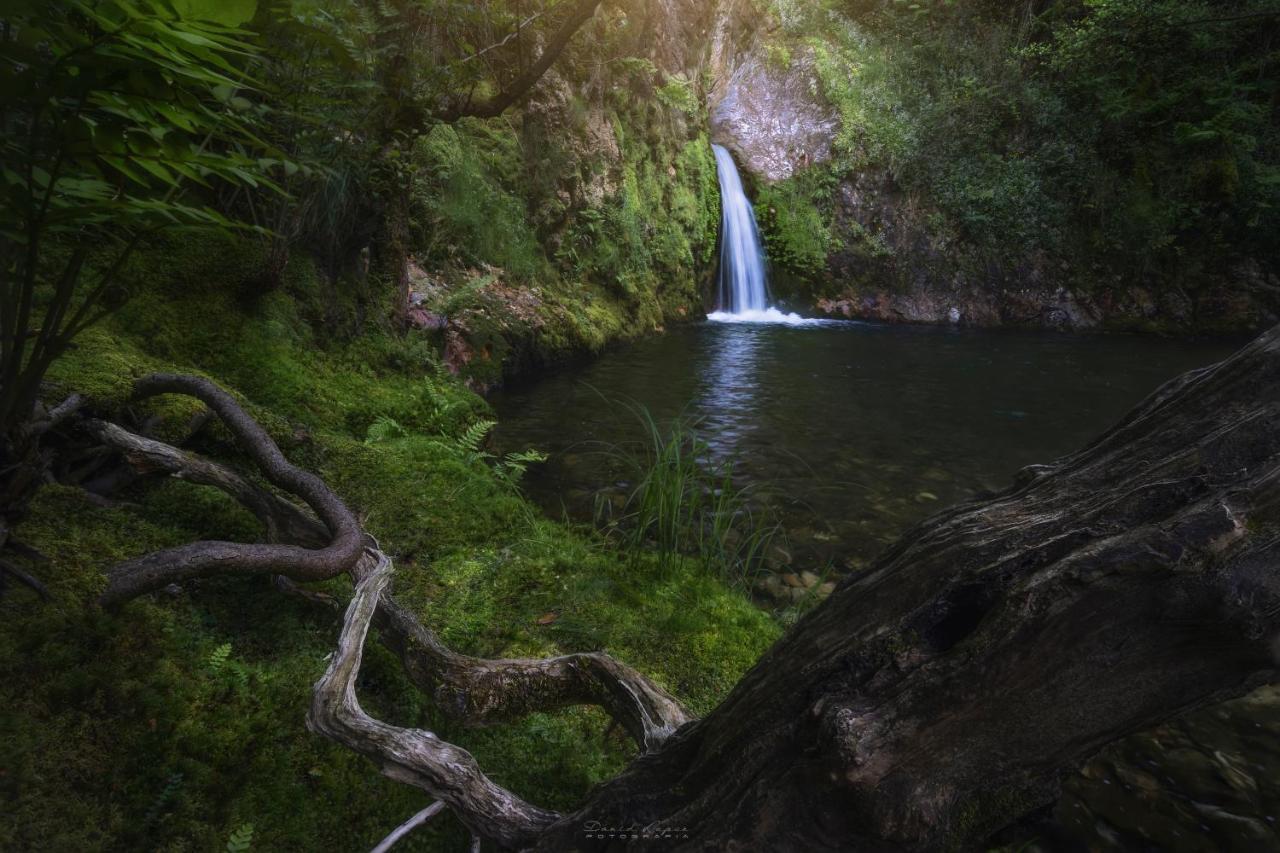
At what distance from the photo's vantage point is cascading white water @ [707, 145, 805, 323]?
14938mm

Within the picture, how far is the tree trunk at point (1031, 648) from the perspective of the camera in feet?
2.90

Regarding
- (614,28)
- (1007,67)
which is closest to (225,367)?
(614,28)

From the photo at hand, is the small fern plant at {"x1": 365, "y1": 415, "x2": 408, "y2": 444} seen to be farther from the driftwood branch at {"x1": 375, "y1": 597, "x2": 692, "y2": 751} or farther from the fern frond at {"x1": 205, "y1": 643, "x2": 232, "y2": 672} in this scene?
the driftwood branch at {"x1": 375, "y1": 597, "x2": 692, "y2": 751}

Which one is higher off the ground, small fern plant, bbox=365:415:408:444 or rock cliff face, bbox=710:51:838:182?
rock cliff face, bbox=710:51:838:182

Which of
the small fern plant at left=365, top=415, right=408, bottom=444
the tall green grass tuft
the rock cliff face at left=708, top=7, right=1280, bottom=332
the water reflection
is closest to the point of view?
the tall green grass tuft

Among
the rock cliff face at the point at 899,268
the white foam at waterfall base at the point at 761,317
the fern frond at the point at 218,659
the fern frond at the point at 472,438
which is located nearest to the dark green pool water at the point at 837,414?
the fern frond at the point at 472,438

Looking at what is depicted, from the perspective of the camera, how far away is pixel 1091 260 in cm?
1605

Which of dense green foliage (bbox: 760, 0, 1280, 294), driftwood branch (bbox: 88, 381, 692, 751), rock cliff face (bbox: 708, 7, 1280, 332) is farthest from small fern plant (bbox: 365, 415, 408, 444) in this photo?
dense green foliage (bbox: 760, 0, 1280, 294)

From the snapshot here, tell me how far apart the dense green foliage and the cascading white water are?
688mm

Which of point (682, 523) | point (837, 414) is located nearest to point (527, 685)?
point (682, 523)

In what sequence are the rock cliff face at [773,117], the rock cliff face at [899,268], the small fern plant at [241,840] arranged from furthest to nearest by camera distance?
the rock cliff face at [773,117], the rock cliff face at [899,268], the small fern plant at [241,840]

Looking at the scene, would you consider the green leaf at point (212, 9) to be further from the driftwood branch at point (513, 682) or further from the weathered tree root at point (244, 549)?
the driftwood branch at point (513, 682)

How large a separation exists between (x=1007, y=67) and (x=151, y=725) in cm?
2186

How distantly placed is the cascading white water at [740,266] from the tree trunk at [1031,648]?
1348 centimetres
